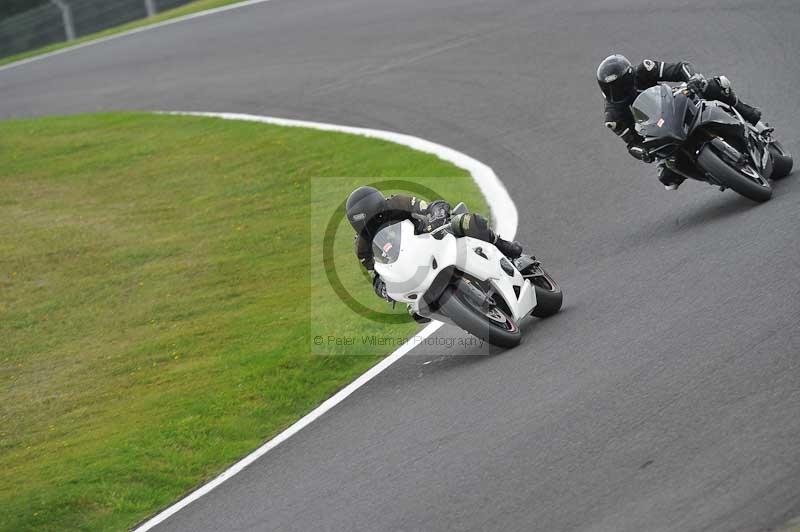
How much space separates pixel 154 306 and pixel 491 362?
5290 millimetres

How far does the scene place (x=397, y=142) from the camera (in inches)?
647

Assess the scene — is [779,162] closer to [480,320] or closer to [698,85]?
[698,85]

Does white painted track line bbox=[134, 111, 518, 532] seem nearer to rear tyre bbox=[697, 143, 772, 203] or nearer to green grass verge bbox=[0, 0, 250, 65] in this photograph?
rear tyre bbox=[697, 143, 772, 203]

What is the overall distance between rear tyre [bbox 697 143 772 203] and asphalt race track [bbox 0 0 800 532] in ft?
0.65

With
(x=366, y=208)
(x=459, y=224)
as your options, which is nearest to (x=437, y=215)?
(x=459, y=224)

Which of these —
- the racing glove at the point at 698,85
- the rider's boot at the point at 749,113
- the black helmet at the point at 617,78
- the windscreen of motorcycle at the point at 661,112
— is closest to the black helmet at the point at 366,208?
the windscreen of motorcycle at the point at 661,112

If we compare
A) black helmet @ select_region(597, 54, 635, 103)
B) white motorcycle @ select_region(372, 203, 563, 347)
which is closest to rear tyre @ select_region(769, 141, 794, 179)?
black helmet @ select_region(597, 54, 635, 103)

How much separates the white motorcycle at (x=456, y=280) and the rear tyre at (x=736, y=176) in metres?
2.05

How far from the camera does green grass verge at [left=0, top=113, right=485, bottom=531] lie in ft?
28.7

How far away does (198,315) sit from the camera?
39.7ft

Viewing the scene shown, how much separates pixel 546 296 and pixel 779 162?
289 centimetres

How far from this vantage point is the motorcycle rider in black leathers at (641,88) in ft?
34.3

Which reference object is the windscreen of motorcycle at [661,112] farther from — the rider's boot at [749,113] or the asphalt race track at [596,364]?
the asphalt race track at [596,364]

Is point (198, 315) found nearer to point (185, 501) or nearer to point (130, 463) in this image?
point (130, 463)
